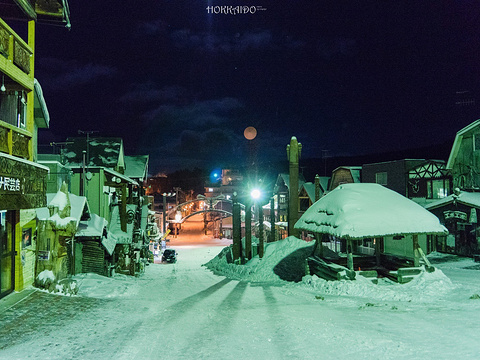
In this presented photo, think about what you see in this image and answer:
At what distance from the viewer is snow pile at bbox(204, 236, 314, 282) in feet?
69.5

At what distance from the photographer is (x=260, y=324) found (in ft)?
30.2

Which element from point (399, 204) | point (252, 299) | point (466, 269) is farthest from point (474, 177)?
point (252, 299)

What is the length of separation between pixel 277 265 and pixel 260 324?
42.9ft

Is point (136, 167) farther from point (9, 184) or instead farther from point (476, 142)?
point (476, 142)

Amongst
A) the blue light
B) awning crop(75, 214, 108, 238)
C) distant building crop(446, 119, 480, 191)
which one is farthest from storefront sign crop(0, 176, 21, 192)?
the blue light

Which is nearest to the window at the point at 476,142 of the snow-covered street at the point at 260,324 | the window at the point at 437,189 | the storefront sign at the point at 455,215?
the storefront sign at the point at 455,215

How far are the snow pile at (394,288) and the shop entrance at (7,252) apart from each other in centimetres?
1091

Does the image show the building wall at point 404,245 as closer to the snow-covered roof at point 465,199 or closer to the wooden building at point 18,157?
the snow-covered roof at point 465,199

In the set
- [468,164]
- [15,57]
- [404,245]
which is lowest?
[404,245]

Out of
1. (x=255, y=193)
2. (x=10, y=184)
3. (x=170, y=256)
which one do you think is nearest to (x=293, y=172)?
(x=255, y=193)

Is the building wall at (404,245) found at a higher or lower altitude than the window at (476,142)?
lower

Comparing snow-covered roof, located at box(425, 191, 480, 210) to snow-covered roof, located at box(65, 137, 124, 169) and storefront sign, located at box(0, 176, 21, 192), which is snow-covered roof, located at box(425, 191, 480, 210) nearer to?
snow-covered roof, located at box(65, 137, 124, 169)

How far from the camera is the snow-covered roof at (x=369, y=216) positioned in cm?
1377

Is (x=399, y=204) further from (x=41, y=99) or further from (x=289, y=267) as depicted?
(x=41, y=99)
